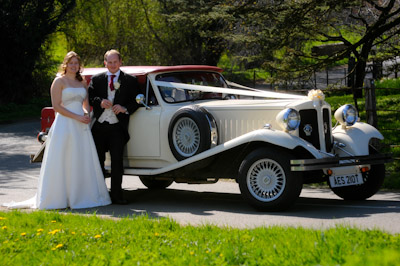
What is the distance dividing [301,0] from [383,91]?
1040cm

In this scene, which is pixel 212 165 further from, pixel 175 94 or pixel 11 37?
pixel 11 37

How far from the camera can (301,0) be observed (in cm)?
1412

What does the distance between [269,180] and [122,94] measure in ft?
9.28

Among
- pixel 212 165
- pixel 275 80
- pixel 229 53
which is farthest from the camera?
pixel 229 53

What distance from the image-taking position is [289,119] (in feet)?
28.6

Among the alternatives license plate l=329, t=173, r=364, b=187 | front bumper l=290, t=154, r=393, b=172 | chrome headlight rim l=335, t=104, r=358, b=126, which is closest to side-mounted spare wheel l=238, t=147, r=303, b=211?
front bumper l=290, t=154, r=393, b=172

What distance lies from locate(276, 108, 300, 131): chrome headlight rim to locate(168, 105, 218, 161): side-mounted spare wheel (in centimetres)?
109

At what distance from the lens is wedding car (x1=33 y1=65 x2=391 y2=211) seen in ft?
28.4

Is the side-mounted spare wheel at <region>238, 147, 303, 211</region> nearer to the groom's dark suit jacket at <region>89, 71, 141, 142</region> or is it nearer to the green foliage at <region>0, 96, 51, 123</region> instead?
the groom's dark suit jacket at <region>89, 71, 141, 142</region>

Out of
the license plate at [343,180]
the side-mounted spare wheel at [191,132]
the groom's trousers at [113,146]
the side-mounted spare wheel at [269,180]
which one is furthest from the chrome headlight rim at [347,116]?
the groom's trousers at [113,146]

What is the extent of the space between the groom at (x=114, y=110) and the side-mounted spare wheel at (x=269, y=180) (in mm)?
2132

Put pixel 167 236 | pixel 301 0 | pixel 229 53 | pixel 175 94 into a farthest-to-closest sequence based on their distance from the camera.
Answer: pixel 229 53
pixel 301 0
pixel 175 94
pixel 167 236

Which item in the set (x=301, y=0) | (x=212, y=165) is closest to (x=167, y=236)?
(x=212, y=165)

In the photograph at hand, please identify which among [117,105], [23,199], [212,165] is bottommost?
[23,199]
